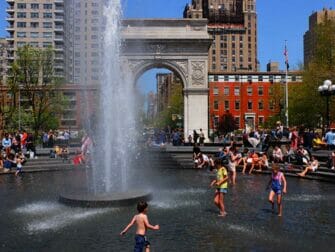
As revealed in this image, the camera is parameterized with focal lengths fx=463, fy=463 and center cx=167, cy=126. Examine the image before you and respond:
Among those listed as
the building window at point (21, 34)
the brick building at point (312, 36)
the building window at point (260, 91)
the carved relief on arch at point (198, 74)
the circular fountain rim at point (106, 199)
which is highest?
the building window at point (21, 34)

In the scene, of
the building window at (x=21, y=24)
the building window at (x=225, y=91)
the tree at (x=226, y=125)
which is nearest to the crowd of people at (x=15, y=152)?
the tree at (x=226, y=125)

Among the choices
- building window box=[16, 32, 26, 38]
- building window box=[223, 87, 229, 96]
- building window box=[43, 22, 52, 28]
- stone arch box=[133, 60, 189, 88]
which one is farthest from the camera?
building window box=[43, 22, 52, 28]

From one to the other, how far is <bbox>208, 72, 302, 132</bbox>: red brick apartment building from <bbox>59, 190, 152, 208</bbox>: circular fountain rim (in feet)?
267

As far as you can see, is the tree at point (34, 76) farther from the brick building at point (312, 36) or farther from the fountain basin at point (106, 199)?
the fountain basin at point (106, 199)

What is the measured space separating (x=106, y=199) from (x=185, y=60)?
30.5m

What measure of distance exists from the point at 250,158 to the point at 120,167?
8681 mm

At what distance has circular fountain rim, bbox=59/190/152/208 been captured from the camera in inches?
520

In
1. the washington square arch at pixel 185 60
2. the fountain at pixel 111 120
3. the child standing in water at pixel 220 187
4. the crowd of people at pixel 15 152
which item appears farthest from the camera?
the washington square arch at pixel 185 60

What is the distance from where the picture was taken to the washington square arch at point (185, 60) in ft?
138

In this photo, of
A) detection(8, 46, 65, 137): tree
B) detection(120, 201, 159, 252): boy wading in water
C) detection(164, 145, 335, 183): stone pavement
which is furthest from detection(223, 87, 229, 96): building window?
detection(120, 201, 159, 252): boy wading in water

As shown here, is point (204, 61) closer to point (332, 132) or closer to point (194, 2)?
point (332, 132)

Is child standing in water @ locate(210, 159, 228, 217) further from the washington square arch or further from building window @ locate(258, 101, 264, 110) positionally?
building window @ locate(258, 101, 264, 110)

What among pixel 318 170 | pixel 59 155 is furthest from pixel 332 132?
pixel 59 155

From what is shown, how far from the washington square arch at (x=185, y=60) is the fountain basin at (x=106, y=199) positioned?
92.8 ft
